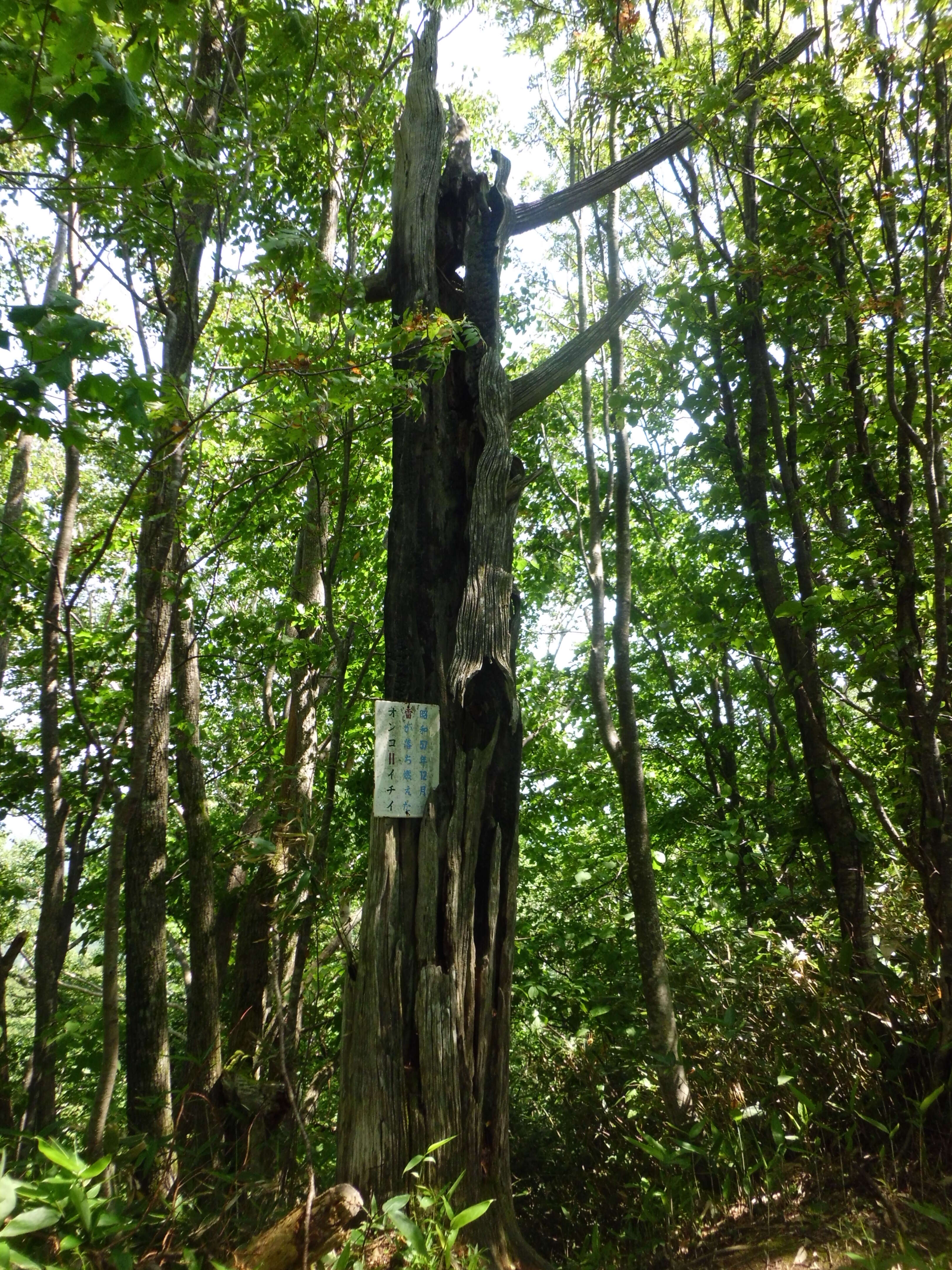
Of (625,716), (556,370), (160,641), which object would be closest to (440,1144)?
(625,716)

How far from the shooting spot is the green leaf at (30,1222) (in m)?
1.81

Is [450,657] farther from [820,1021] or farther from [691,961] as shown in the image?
[691,961]

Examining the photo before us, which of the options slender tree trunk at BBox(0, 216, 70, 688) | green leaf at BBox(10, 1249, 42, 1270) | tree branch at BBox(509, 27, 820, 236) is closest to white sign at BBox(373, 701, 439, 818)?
green leaf at BBox(10, 1249, 42, 1270)

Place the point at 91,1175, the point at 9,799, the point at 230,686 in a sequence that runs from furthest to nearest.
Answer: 1. the point at 230,686
2. the point at 9,799
3. the point at 91,1175

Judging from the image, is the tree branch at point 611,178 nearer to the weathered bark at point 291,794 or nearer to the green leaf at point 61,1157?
the weathered bark at point 291,794

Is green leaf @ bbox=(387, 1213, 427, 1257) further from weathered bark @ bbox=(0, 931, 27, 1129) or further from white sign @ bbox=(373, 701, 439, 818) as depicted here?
weathered bark @ bbox=(0, 931, 27, 1129)

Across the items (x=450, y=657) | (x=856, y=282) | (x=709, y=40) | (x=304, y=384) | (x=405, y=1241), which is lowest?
(x=405, y=1241)

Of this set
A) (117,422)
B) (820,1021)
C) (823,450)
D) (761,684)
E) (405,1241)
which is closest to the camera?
(405,1241)

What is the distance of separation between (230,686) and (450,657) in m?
5.81

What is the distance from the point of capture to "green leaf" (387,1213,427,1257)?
2283 millimetres

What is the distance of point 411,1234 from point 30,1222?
1.03 m

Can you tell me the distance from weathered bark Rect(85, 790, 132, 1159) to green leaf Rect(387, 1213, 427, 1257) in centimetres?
108

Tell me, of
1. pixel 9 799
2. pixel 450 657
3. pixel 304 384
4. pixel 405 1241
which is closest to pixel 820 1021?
pixel 405 1241

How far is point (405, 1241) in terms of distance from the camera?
245 cm
